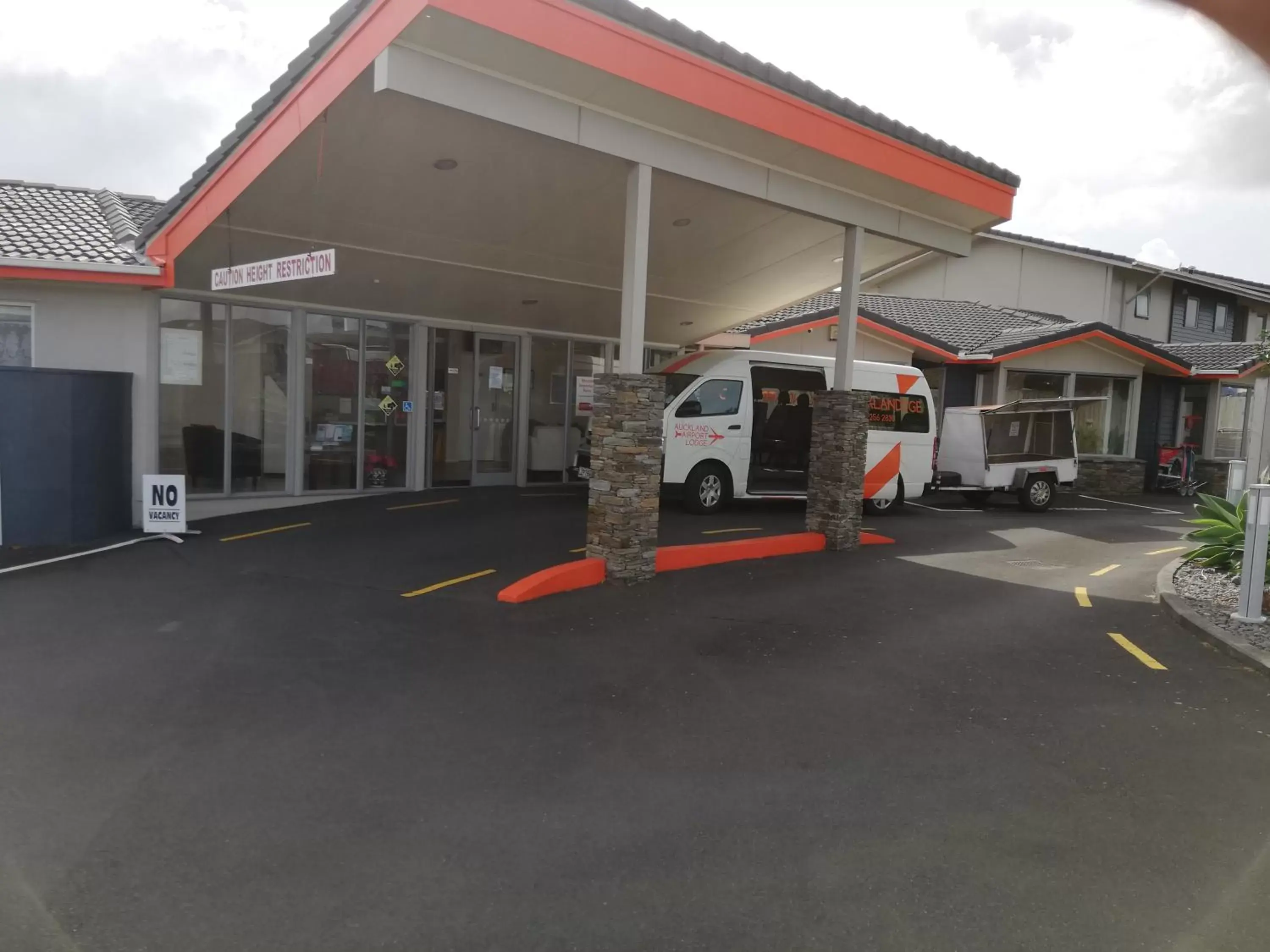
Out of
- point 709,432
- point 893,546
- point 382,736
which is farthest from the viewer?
point 709,432

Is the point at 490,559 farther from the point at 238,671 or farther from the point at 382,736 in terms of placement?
the point at 382,736

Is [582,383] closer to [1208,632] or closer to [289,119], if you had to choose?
[289,119]

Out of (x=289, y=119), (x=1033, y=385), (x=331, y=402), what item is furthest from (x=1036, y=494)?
(x=289, y=119)

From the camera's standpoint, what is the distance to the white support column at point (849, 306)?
1034cm

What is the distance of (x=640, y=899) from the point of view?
3184 mm

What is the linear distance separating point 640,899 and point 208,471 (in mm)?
10208

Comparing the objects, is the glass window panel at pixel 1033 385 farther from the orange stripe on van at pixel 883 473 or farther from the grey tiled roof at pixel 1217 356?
the orange stripe on van at pixel 883 473

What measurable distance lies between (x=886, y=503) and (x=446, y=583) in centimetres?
831

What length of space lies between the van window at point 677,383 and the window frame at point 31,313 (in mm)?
7720

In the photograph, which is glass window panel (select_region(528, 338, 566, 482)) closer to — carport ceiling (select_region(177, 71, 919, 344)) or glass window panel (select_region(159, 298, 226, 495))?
carport ceiling (select_region(177, 71, 919, 344))

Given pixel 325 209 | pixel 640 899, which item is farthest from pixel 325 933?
pixel 325 209

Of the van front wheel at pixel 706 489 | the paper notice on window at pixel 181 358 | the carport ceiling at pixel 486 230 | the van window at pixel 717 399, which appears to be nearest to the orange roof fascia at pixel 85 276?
the carport ceiling at pixel 486 230

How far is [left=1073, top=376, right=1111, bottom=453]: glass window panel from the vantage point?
2078 centimetres

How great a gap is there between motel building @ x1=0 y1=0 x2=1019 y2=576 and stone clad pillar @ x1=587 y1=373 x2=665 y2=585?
0.03 m
